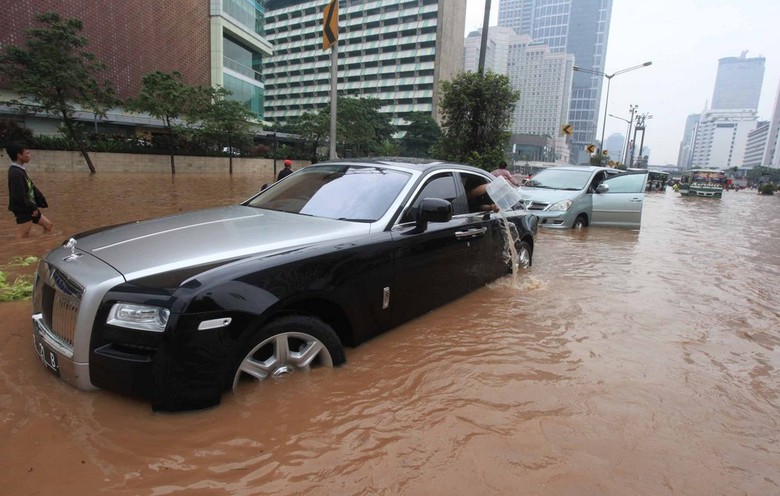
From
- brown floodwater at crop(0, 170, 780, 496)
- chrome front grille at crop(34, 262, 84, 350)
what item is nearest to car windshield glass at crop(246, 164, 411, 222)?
brown floodwater at crop(0, 170, 780, 496)

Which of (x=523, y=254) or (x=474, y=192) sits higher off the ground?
(x=474, y=192)

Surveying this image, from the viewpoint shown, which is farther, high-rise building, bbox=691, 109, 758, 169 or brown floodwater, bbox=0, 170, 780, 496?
high-rise building, bbox=691, 109, 758, 169

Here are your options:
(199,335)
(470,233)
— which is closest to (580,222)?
(470,233)

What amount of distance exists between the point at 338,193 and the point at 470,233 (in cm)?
144

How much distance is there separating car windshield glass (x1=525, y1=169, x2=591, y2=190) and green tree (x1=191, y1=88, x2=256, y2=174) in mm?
24452

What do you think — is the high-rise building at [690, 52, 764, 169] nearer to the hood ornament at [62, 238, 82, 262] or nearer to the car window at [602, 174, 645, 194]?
the car window at [602, 174, 645, 194]

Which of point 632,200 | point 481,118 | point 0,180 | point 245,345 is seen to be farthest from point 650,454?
point 0,180

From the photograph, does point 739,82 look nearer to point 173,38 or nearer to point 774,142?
point 774,142

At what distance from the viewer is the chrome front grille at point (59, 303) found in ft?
7.61

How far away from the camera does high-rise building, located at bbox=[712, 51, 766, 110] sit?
477 feet

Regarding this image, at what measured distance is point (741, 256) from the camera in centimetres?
891

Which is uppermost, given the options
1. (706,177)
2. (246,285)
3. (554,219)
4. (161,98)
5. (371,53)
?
(371,53)

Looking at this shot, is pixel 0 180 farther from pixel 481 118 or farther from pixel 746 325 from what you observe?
pixel 746 325

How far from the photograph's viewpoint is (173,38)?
140 ft
